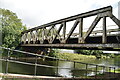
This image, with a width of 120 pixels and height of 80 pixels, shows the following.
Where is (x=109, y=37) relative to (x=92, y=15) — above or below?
below

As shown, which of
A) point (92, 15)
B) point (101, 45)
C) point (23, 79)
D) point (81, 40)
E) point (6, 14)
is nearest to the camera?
point (23, 79)

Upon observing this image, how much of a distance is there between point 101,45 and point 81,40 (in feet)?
5.88

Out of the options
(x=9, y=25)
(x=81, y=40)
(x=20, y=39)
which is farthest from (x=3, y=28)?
(x=81, y=40)

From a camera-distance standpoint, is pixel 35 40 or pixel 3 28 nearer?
pixel 35 40

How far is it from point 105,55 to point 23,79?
61.5 metres

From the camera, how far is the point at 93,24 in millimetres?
9867

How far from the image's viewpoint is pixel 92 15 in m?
10.5

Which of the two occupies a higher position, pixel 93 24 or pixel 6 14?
pixel 6 14

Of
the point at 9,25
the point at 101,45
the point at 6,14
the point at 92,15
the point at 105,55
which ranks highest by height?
the point at 6,14

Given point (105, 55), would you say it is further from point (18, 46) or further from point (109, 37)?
point (109, 37)

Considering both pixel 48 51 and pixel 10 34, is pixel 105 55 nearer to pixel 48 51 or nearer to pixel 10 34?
pixel 48 51

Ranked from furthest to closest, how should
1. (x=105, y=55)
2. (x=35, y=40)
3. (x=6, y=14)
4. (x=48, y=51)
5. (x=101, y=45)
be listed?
(x=105, y=55) < (x=6, y=14) < (x=48, y=51) < (x=35, y=40) < (x=101, y=45)

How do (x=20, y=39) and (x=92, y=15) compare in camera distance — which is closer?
(x=92, y=15)

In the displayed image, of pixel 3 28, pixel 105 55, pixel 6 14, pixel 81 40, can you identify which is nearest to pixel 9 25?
Answer: pixel 3 28
